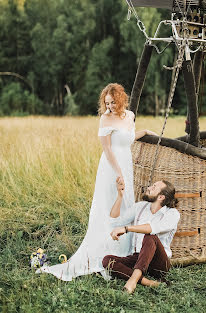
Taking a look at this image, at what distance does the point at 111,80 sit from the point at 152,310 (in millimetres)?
14487

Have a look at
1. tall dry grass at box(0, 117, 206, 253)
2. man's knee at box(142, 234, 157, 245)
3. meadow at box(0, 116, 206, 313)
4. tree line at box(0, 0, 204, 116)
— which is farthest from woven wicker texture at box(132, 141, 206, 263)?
tree line at box(0, 0, 204, 116)

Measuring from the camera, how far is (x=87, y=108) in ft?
55.8

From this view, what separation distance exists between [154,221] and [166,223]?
0.07 meters

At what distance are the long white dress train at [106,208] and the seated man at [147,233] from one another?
66 millimetres

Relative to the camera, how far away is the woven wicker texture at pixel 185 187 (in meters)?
2.80

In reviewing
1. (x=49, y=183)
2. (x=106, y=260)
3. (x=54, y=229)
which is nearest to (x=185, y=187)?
(x=106, y=260)

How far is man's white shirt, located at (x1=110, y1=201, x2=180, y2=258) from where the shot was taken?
2.64m

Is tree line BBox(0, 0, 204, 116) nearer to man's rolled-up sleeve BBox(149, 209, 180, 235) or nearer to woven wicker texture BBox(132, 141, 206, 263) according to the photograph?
woven wicker texture BBox(132, 141, 206, 263)

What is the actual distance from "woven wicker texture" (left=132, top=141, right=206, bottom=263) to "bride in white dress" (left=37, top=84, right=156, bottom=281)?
17cm

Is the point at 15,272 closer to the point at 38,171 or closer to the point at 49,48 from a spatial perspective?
the point at 38,171

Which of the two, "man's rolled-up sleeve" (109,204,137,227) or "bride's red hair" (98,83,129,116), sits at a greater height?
"bride's red hair" (98,83,129,116)

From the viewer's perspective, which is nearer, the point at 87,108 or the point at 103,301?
the point at 103,301

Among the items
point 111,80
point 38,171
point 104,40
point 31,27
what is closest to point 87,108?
point 111,80

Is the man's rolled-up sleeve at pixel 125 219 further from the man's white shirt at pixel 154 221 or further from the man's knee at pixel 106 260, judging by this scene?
the man's knee at pixel 106 260
